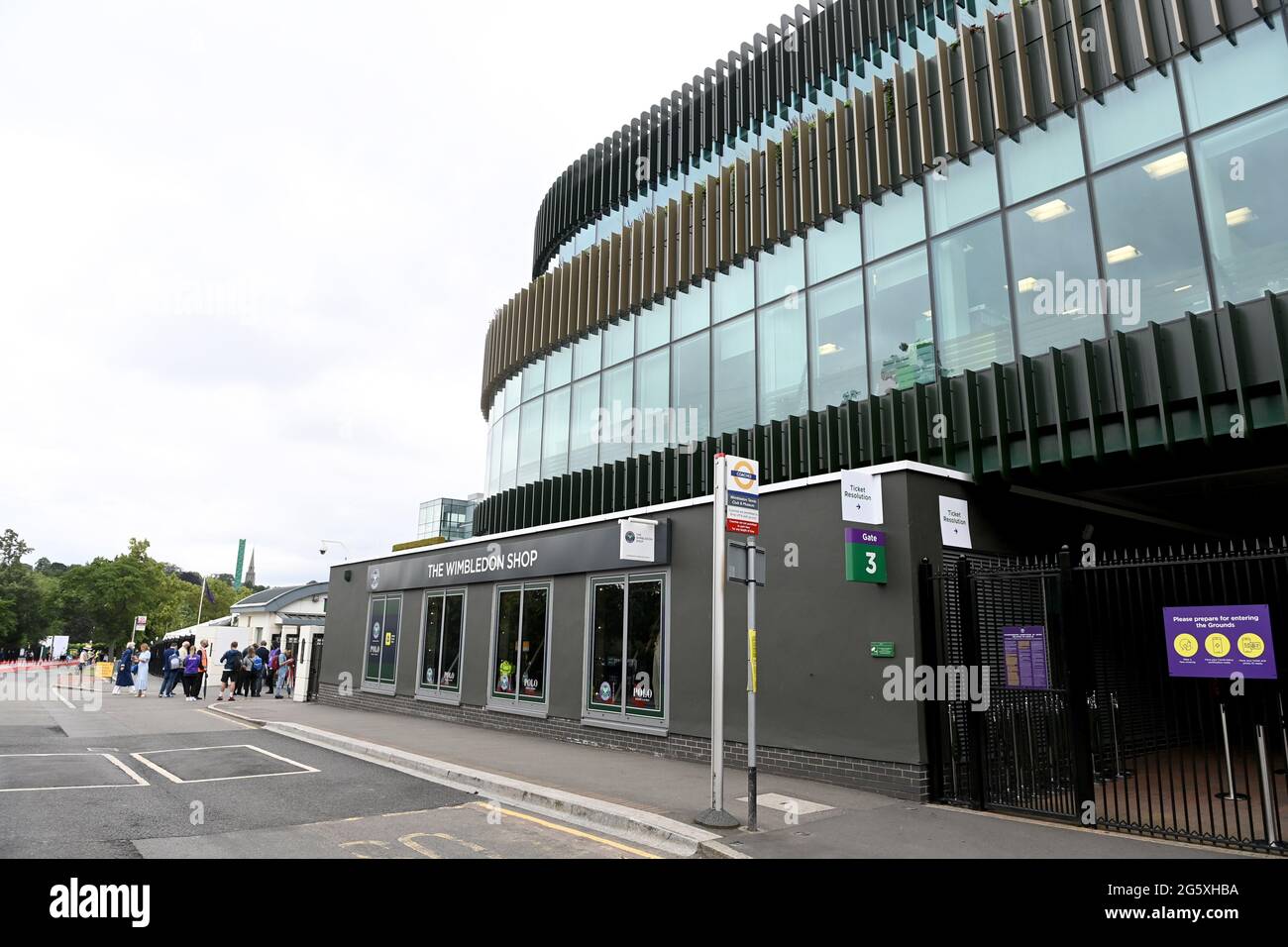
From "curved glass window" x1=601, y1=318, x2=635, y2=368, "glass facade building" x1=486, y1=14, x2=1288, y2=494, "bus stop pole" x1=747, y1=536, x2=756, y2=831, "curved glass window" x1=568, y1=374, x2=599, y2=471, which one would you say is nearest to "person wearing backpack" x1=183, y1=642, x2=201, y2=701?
"curved glass window" x1=568, y1=374, x2=599, y2=471

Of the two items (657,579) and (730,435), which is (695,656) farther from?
(730,435)

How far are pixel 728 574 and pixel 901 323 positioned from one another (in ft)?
25.8

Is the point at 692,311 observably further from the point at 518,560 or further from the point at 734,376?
the point at 518,560

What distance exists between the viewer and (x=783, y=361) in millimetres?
15984

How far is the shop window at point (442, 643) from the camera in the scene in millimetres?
17828

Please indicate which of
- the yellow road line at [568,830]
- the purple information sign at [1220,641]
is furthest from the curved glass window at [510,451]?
the purple information sign at [1220,641]

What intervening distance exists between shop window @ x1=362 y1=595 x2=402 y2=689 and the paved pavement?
6304mm

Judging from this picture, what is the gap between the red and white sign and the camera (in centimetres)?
824

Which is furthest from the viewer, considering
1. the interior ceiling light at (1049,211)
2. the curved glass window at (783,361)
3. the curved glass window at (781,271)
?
the curved glass window at (781,271)

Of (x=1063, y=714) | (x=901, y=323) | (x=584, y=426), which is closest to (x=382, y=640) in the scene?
(x=584, y=426)

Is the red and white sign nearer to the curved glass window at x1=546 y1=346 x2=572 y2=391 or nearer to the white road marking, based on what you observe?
the white road marking

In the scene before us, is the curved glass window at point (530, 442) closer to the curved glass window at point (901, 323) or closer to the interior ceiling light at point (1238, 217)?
the curved glass window at point (901, 323)

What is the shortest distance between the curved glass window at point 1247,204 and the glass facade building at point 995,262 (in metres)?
0.02
